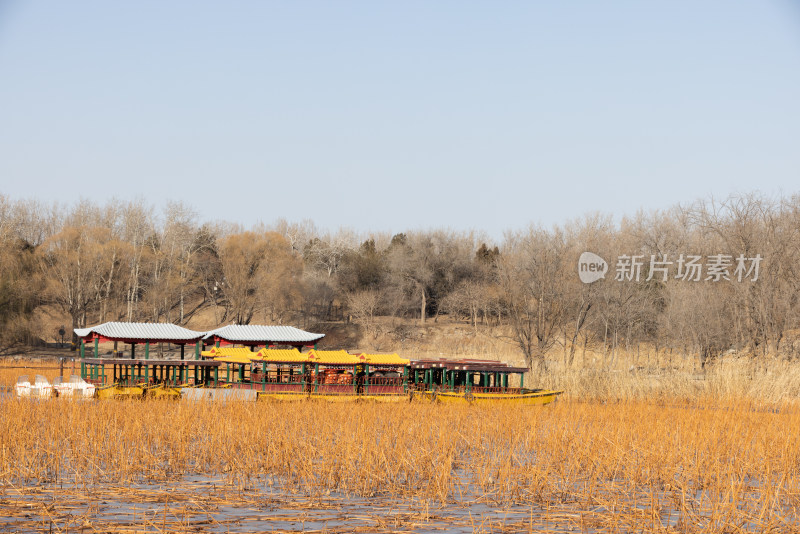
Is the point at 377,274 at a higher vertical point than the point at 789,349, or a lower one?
higher

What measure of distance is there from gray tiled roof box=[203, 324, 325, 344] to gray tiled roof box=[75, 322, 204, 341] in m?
1.40

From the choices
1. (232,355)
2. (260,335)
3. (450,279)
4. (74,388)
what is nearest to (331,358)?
(232,355)

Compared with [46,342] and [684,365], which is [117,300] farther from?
[684,365]

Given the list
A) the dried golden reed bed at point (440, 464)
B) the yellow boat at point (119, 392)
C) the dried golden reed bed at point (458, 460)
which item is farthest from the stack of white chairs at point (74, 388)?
the dried golden reed bed at point (458, 460)

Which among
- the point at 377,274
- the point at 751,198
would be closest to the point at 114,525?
the point at 751,198

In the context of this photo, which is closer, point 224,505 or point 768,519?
point 768,519

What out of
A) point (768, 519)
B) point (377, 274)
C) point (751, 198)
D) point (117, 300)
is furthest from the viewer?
point (377, 274)

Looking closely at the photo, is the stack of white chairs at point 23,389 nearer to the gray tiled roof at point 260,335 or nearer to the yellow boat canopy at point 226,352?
the yellow boat canopy at point 226,352

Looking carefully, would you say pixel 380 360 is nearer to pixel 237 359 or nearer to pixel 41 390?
pixel 237 359

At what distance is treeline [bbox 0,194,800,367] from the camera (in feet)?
134

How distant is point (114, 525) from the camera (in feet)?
30.4

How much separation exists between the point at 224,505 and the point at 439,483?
305cm

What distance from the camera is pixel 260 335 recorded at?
3775cm

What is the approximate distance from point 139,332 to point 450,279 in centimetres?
3979
